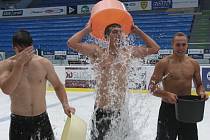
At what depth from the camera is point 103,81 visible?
290cm

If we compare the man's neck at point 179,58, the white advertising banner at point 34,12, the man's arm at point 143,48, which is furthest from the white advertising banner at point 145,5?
the man's arm at point 143,48

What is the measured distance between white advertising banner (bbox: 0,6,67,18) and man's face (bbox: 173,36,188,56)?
18.6 m

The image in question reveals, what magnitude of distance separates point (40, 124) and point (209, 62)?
8.57 metres

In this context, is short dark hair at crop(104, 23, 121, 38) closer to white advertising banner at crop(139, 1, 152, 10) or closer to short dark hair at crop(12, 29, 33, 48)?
short dark hair at crop(12, 29, 33, 48)

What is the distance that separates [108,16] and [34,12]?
19.7 m

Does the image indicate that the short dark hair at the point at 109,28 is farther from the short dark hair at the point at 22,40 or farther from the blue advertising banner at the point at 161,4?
the blue advertising banner at the point at 161,4

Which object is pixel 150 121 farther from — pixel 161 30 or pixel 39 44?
pixel 39 44

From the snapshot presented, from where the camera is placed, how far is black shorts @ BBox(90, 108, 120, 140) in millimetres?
2887

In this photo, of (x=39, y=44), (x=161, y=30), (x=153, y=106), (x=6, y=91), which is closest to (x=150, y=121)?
(x=153, y=106)

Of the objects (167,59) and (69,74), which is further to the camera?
(69,74)

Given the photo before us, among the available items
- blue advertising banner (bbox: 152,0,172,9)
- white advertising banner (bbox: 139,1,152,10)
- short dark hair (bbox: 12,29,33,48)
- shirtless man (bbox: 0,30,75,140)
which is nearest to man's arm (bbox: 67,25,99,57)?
shirtless man (bbox: 0,30,75,140)

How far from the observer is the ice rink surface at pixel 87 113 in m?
5.71

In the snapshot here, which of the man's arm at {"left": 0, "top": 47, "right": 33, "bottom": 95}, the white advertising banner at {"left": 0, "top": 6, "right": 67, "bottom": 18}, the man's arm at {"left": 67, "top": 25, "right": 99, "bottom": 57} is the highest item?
the white advertising banner at {"left": 0, "top": 6, "right": 67, "bottom": 18}

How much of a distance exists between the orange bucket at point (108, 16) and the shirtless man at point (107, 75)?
0.16 feet
